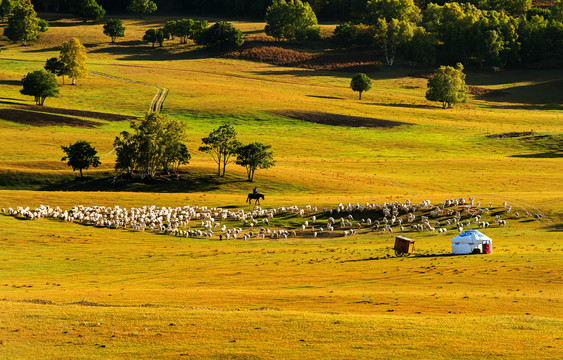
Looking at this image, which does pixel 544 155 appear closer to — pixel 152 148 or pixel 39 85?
pixel 152 148

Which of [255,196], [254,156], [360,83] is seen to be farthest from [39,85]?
[360,83]

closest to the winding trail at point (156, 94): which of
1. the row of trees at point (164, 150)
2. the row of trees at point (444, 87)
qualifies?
the row of trees at point (164, 150)

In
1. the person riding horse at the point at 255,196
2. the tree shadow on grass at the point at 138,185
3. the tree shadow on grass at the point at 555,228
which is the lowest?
the tree shadow on grass at the point at 138,185

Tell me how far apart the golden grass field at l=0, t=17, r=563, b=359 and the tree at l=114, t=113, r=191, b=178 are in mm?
3480

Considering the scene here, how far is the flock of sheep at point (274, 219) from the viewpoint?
69.1 m

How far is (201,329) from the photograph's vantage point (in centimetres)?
3281

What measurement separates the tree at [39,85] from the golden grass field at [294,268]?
1691 centimetres

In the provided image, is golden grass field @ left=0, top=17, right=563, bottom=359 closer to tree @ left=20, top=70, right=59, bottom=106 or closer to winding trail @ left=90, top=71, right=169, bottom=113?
winding trail @ left=90, top=71, right=169, bottom=113

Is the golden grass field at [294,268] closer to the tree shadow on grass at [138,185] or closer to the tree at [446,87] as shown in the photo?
the tree shadow on grass at [138,185]

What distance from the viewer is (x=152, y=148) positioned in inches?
3718

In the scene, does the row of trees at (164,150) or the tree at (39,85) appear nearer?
the row of trees at (164,150)

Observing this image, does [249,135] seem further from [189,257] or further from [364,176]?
[189,257]

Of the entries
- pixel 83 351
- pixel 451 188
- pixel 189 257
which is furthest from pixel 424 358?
pixel 451 188

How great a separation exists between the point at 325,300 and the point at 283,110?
115 meters
